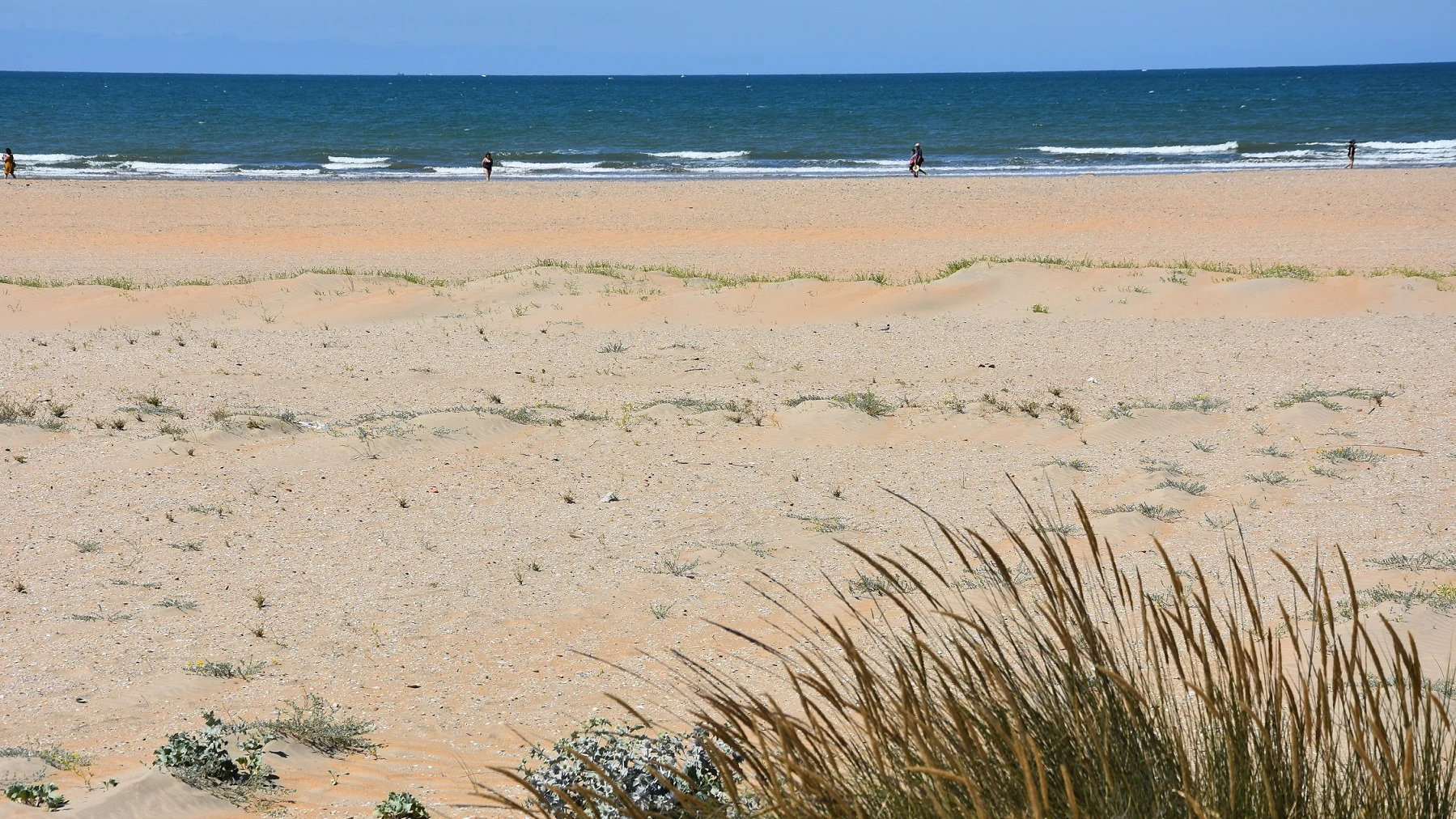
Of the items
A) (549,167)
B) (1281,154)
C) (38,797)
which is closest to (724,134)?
(549,167)

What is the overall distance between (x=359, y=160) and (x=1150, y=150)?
31.9 metres

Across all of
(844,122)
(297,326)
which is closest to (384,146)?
(844,122)

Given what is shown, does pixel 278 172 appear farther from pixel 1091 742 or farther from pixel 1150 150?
pixel 1091 742

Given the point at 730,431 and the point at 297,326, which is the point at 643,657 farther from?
the point at 297,326

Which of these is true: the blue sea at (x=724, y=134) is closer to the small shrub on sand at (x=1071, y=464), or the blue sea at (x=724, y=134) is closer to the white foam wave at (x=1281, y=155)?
the white foam wave at (x=1281, y=155)

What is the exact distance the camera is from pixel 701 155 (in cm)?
5081

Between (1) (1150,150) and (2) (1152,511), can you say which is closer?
(2) (1152,511)

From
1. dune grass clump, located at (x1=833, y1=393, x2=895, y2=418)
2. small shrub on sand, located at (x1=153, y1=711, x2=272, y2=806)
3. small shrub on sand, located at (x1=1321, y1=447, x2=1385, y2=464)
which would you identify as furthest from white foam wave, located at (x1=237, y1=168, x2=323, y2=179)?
small shrub on sand, located at (x1=153, y1=711, x2=272, y2=806)

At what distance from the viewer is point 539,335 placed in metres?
12.1

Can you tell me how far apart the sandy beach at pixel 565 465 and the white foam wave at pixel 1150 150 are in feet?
118

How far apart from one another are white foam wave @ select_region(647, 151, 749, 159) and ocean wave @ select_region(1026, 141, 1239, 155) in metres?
12.4

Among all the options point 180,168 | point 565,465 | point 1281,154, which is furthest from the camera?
point 1281,154

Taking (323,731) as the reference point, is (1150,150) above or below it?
above

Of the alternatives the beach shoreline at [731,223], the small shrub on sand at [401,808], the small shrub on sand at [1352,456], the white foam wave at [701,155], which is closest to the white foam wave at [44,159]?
the beach shoreline at [731,223]
